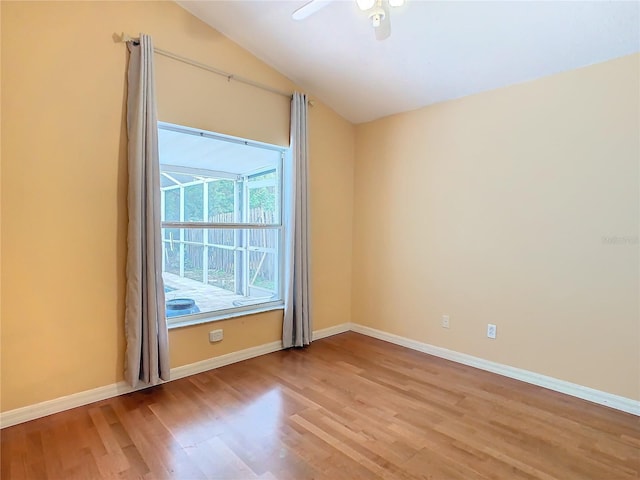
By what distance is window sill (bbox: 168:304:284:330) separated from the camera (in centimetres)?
308

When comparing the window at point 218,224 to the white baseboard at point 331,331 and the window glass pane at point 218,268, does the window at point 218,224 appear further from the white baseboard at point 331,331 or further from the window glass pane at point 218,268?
the white baseboard at point 331,331

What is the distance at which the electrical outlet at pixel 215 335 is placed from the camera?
323cm

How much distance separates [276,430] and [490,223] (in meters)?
2.42

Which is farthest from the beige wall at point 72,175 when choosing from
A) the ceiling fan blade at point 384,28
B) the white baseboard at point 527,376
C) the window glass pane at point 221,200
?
the white baseboard at point 527,376

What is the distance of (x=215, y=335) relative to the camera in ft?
10.7

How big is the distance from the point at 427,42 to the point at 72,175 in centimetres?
274

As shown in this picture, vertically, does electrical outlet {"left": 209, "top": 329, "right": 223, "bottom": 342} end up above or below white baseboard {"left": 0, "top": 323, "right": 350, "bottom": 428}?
above

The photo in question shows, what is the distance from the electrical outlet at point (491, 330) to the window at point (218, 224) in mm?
2005

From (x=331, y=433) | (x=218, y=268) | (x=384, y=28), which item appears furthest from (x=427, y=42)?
(x=331, y=433)

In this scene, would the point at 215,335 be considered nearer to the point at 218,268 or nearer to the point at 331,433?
the point at 218,268

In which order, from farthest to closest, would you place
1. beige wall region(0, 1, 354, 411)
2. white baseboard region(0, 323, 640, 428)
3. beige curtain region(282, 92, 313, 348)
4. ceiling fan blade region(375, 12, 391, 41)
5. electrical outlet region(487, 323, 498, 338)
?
1. beige curtain region(282, 92, 313, 348)
2. electrical outlet region(487, 323, 498, 338)
3. white baseboard region(0, 323, 640, 428)
4. beige wall region(0, 1, 354, 411)
5. ceiling fan blade region(375, 12, 391, 41)

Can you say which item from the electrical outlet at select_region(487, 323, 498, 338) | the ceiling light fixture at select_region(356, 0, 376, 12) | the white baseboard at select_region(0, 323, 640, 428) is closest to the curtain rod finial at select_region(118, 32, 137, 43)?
the ceiling light fixture at select_region(356, 0, 376, 12)

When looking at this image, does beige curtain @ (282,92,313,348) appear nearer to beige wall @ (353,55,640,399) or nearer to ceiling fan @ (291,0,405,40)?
beige wall @ (353,55,640,399)

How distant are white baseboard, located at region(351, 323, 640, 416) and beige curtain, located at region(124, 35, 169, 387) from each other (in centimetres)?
243
